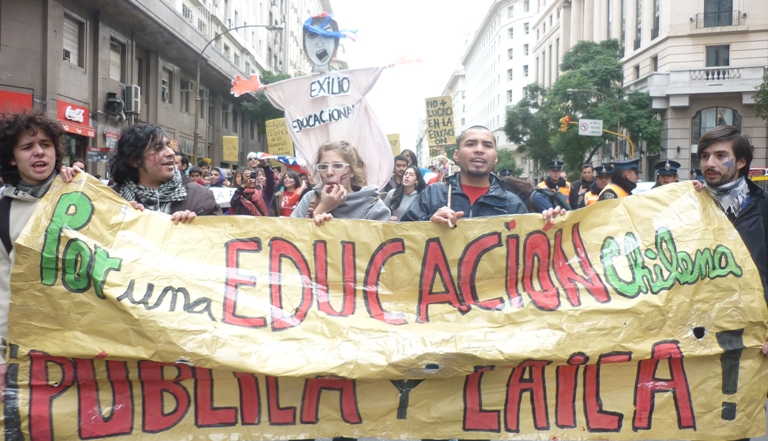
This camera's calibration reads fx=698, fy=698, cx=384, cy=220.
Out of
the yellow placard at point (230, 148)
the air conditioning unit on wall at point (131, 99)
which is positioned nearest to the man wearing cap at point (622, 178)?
the yellow placard at point (230, 148)

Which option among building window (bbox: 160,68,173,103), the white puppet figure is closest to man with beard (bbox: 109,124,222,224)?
the white puppet figure

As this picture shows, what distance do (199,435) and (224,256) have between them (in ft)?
2.75

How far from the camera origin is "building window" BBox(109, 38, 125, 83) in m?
21.7

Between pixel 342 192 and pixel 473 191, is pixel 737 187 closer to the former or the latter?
pixel 473 191

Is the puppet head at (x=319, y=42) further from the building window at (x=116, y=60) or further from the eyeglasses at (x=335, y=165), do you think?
the building window at (x=116, y=60)

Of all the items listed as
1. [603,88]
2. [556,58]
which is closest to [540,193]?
[603,88]

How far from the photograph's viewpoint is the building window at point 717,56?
119 feet

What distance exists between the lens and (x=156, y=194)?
354cm

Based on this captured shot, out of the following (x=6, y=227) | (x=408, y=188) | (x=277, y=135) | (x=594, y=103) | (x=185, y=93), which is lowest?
(x=6, y=227)

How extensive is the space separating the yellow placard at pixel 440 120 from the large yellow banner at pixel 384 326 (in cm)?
1302

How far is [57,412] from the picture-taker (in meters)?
3.04

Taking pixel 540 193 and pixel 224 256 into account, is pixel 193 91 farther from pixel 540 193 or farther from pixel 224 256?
pixel 224 256

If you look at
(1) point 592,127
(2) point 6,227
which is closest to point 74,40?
(2) point 6,227

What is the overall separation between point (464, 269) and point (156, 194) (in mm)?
1603
